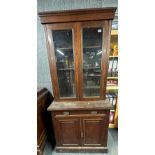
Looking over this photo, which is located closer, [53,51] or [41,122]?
[53,51]

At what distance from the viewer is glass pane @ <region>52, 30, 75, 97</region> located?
5.72 feet

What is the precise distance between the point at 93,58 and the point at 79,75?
12.2 inches

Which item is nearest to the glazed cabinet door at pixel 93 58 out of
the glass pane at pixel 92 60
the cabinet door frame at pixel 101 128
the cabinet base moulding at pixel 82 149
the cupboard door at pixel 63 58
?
the glass pane at pixel 92 60

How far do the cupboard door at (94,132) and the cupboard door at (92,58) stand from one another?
34 cm

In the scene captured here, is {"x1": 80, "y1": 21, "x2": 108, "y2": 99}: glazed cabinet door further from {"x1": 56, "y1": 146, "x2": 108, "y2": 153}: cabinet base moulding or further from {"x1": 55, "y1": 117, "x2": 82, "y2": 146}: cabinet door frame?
{"x1": 56, "y1": 146, "x2": 108, "y2": 153}: cabinet base moulding

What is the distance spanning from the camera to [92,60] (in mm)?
1818

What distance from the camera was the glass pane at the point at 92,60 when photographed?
68.0 inches

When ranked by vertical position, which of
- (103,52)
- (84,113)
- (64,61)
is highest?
(103,52)

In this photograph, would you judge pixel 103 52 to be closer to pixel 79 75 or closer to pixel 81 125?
pixel 79 75

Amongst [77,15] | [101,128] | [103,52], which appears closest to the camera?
[77,15]

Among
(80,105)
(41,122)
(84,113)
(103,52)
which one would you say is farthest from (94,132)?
(103,52)

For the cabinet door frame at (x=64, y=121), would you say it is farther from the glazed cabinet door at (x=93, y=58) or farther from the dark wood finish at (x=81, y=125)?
the glazed cabinet door at (x=93, y=58)

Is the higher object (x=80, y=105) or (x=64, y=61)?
(x=64, y=61)
